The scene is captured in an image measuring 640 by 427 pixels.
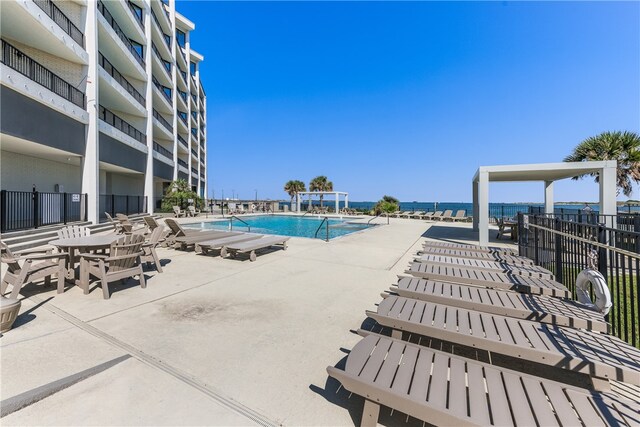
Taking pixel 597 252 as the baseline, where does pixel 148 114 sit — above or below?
above

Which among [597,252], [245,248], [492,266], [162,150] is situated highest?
[162,150]

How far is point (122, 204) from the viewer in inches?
723

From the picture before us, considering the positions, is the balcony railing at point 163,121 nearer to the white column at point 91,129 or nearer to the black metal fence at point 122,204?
the black metal fence at point 122,204

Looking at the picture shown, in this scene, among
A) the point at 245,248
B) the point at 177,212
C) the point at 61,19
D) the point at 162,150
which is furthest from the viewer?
the point at 162,150

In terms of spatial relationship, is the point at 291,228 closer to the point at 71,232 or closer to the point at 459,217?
the point at 71,232

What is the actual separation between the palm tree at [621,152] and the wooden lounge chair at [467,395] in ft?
56.2

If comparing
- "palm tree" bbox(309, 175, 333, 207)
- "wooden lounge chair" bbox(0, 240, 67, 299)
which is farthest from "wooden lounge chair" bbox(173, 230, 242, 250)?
"palm tree" bbox(309, 175, 333, 207)

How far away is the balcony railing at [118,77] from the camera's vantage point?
1390 cm

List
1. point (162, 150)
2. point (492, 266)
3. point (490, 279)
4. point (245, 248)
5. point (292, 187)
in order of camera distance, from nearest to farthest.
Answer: point (490, 279) → point (492, 266) → point (245, 248) → point (162, 150) → point (292, 187)

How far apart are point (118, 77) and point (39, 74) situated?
5.95 m

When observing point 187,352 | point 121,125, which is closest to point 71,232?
point 187,352

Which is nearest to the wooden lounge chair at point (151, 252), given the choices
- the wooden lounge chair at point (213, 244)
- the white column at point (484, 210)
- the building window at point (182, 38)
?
the wooden lounge chair at point (213, 244)

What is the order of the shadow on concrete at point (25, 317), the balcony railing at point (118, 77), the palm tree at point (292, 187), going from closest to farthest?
the shadow on concrete at point (25, 317), the balcony railing at point (118, 77), the palm tree at point (292, 187)

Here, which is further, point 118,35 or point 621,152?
point 118,35
